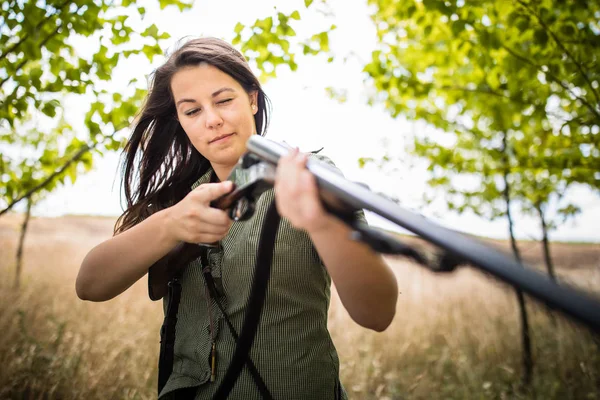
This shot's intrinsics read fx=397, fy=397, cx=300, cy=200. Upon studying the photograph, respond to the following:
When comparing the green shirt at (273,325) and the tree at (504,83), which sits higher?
the tree at (504,83)

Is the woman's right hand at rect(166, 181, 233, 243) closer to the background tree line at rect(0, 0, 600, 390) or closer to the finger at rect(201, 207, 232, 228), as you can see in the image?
the finger at rect(201, 207, 232, 228)

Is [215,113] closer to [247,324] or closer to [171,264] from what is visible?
[171,264]

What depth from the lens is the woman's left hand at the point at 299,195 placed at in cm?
106

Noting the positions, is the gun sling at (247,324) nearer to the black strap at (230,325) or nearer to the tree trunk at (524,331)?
the black strap at (230,325)

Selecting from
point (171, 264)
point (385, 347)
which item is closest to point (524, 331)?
point (385, 347)

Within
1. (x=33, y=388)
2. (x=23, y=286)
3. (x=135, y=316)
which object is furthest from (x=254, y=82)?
(x=23, y=286)

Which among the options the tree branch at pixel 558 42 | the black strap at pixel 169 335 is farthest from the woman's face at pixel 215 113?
the tree branch at pixel 558 42

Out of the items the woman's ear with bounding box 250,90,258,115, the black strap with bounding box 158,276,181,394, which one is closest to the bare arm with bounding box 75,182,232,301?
the black strap with bounding box 158,276,181,394

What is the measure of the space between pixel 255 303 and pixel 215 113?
895mm

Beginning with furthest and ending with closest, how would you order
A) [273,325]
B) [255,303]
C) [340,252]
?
[273,325], [255,303], [340,252]

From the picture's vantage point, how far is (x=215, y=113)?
1.85m

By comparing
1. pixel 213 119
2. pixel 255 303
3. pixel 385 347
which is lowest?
pixel 385 347

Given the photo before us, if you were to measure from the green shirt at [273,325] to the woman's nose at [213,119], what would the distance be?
1.30 ft

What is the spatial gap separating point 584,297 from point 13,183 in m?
3.94
